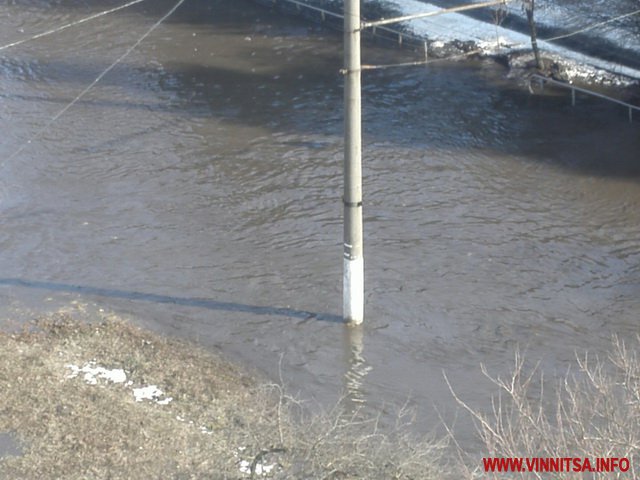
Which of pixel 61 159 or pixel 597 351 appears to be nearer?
pixel 597 351

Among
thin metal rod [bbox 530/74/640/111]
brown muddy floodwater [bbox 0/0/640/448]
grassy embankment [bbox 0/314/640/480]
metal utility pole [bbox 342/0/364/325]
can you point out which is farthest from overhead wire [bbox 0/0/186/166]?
thin metal rod [bbox 530/74/640/111]

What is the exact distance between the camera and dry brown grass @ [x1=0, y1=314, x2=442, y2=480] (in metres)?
7.77

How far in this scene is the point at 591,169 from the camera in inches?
677

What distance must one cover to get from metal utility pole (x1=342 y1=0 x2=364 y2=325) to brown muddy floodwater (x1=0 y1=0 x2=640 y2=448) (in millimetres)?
606

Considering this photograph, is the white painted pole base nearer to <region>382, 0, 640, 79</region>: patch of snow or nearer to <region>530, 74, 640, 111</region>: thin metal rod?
<region>530, 74, 640, 111</region>: thin metal rod

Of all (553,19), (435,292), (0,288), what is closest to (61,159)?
(0,288)

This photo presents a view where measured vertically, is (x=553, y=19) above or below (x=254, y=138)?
above

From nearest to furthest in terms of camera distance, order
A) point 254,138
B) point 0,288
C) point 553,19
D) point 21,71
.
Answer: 1. point 0,288
2. point 254,138
3. point 21,71
4. point 553,19

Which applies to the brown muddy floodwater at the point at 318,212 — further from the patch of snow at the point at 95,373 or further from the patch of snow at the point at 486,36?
the patch of snow at the point at 486,36

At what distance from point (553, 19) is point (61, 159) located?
14487 millimetres

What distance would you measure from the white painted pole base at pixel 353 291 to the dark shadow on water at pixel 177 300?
25 centimetres

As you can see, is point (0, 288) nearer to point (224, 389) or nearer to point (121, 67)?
point (224, 389)

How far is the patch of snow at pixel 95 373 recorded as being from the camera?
966 cm

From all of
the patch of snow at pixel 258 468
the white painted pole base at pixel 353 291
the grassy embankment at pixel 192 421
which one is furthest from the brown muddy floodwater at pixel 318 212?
the patch of snow at pixel 258 468
